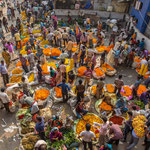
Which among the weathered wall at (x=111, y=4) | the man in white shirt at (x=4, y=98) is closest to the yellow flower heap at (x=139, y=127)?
the man in white shirt at (x=4, y=98)

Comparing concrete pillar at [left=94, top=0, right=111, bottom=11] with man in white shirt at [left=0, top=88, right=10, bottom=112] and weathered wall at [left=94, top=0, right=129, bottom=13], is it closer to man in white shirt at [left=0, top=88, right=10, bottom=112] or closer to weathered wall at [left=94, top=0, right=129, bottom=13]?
weathered wall at [left=94, top=0, right=129, bottom=13]

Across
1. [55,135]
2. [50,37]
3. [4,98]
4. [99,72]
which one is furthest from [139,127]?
[50,37]

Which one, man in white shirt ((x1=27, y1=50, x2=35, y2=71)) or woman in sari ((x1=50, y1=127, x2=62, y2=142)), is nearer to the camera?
woman in sari ((x1=50, y1=127, x2=62, y2=142))

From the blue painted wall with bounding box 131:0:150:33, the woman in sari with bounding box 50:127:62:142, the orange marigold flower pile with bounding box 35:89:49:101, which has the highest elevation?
the blue painted wall with bounding box 131:0:150:33

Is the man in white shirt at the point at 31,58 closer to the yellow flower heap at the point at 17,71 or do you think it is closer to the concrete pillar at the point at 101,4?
the yellow flower heap at the point at 17,71

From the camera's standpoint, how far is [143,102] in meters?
6.88

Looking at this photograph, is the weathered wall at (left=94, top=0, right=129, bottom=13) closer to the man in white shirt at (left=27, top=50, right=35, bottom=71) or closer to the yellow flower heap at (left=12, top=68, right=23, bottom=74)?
the man in white shirt at (left=27, top=50, right=35, bottom=71)

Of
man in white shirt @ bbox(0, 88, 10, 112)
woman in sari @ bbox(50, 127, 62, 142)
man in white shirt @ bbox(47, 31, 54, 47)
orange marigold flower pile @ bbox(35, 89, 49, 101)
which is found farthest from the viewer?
man in white shirt @ bbox(47, 31, 54, 47)

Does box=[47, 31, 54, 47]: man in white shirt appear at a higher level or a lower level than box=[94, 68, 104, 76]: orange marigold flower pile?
higher

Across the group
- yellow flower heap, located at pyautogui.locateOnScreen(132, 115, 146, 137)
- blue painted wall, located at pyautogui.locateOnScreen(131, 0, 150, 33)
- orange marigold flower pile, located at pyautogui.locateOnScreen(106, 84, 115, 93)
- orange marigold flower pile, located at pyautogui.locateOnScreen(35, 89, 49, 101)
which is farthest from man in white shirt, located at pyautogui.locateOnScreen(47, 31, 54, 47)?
yellow flower heap, located at pyautogui.locateOnScreen(132, 115, 146, 137)

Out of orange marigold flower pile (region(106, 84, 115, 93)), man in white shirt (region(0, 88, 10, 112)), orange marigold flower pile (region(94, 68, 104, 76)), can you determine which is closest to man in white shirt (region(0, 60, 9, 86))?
man in white shirt (region(0, 88, 10, 112))

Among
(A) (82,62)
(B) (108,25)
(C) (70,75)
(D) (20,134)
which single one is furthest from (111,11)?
(D) (20,134)

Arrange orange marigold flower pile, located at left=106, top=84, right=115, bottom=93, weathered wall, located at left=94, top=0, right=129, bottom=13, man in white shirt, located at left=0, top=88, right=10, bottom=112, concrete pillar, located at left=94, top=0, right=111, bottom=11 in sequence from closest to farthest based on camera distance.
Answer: man in white shirt, located at left=0, top=88, right=10, bottom=112
orange marigold flower pile, located at left=106, top=84, right=115, bottom=93
weathered wall, located at left=94, top=0, right=129, bottom=13
concrete pillar, located at left=94, top=0, right=111, bottom=11

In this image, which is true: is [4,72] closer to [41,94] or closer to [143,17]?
[41,94]
